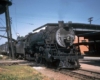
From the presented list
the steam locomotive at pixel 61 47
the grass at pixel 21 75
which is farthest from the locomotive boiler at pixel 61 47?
the grass at pixel 21 75

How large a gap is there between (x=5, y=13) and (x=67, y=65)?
63.8ft

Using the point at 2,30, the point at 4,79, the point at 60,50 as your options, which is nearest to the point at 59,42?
the point at 60,50

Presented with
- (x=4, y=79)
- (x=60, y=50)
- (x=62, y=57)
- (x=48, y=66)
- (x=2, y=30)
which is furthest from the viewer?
(x=2, y=30)

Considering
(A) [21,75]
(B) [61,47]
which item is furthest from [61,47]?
(A) [21,75]

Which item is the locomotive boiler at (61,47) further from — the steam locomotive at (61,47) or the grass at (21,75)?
the grass at (21,75)

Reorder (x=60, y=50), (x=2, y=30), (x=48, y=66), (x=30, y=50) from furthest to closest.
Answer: (x=2, y=30), (x=30, y=50), (x=48, y=66), (x=60, y=50)

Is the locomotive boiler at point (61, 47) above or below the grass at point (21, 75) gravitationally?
above

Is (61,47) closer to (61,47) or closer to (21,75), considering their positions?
(61,47)

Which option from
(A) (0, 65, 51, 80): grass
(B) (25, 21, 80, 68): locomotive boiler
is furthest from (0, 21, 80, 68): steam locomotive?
(A) (0, 65, 51, 80): grass

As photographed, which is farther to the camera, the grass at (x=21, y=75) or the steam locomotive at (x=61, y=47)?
the steam locomotive at (x=61, y=47)

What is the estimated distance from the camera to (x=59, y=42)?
13852 millimetres

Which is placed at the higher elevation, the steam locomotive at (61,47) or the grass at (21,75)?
the steam locomotive at (61,47)

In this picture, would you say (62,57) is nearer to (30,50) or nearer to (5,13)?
(30,50)

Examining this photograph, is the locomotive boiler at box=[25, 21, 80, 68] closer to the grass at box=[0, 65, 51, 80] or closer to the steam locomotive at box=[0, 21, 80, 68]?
the steam locomotive at box=[0, 21, 80, 68]
